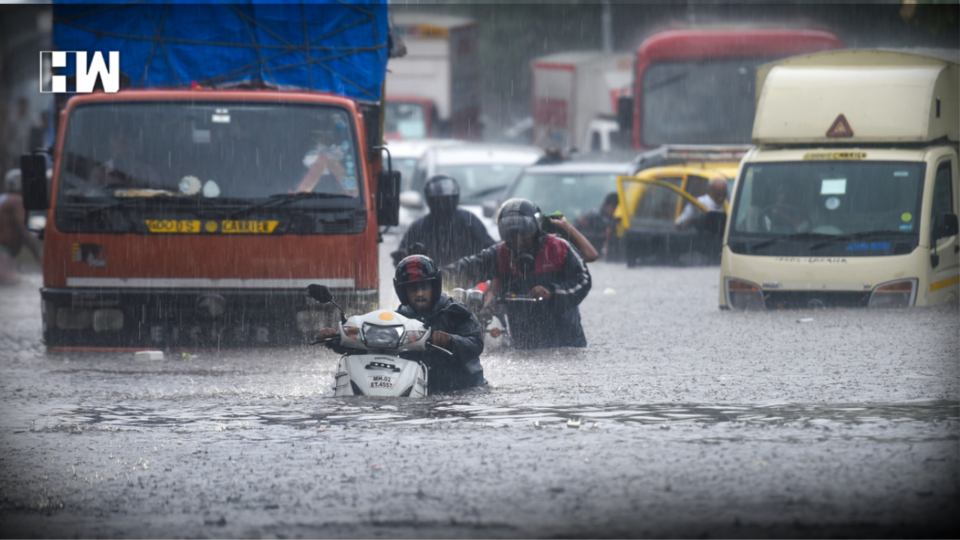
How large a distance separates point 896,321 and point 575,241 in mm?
3057

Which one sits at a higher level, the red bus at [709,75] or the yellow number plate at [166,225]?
the red bus at [709,75]

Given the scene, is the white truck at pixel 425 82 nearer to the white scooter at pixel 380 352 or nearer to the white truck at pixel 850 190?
the white truck at pixel 850 190

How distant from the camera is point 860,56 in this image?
1512 centimetres

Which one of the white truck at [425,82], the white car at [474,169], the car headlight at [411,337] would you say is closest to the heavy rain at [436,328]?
the car headlight at [411,337]

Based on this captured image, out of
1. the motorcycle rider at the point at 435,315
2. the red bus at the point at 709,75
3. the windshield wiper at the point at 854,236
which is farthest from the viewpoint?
the red bus at the point at 709,75

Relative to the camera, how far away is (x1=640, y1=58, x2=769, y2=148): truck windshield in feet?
79.2

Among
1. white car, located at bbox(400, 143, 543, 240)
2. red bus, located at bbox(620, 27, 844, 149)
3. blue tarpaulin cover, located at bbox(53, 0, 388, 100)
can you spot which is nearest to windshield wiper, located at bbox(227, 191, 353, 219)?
blue tarpaulin cover, located at bbox(53, 0, 388, 100)

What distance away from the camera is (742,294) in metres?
14.1

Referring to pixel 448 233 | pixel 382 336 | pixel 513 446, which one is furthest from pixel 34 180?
pixel 513 446

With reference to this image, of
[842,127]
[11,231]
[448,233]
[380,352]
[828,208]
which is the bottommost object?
[11,231]

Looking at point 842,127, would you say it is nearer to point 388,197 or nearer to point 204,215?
point 388,197

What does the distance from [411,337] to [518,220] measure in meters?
2.73

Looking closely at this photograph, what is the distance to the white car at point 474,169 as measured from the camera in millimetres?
22000

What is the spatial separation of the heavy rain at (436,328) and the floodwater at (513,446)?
3 cm
